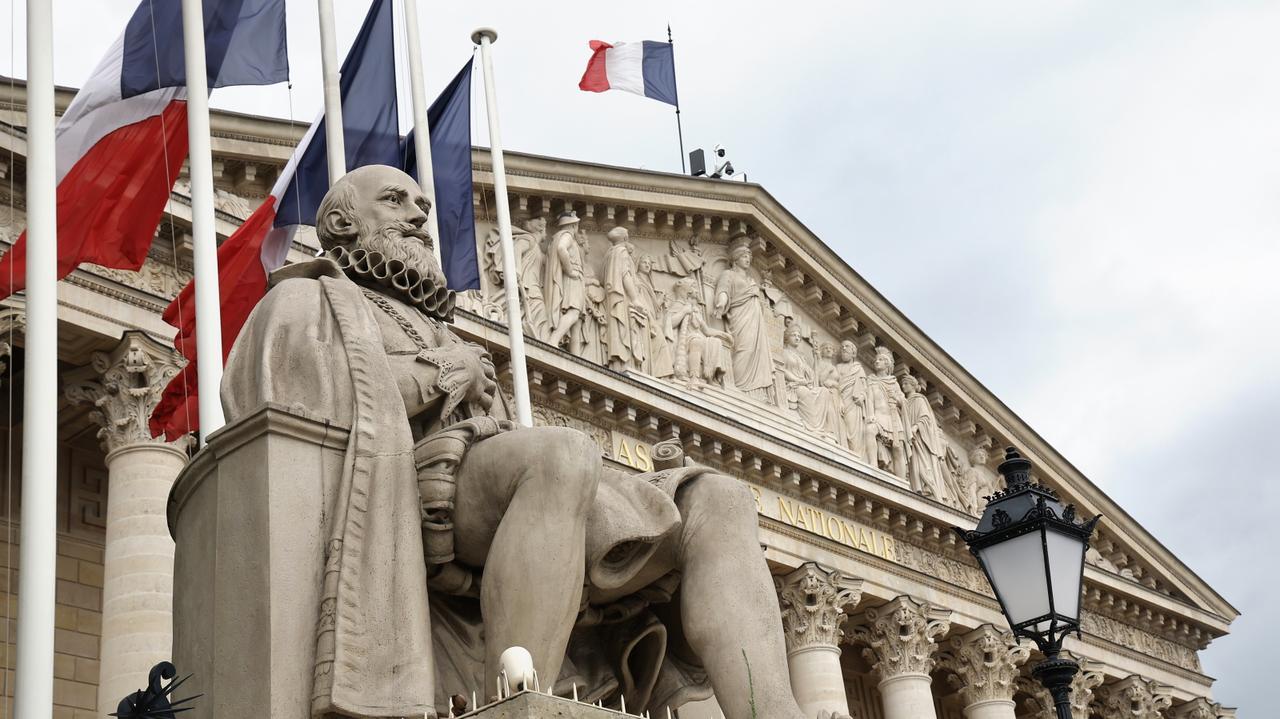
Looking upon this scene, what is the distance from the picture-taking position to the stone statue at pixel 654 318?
23.8 m

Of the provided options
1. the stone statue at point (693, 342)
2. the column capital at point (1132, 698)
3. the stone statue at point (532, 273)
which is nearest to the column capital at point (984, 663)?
the column capital at point (1132, 698)

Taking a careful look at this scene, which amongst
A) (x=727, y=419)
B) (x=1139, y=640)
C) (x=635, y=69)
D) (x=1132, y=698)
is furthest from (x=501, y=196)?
(x=1139, y=640)

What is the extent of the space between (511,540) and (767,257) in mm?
23369

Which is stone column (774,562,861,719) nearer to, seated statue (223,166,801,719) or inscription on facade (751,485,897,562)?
inscription on facade (751,485,897,562)

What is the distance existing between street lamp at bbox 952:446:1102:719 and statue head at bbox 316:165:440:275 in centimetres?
353

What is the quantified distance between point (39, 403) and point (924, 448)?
69.4ft

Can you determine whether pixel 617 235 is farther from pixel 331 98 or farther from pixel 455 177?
pixel 331 98

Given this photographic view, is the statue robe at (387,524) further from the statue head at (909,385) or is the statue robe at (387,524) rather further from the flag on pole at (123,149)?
the statue head at (909,385)

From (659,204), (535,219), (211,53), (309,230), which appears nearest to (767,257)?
(659,204)

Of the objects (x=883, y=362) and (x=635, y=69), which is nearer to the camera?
(x=635, y=69)

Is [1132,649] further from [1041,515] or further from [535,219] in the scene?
[1041,515]

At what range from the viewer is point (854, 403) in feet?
90.6

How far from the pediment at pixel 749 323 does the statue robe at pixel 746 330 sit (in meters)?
0.03

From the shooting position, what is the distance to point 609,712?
11.8ft
